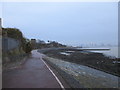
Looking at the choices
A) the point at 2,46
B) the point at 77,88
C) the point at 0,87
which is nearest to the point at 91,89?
the point at 77,88

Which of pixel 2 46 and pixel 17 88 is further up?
pixel 2 46

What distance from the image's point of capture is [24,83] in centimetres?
1173

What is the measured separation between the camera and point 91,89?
11.7 meters

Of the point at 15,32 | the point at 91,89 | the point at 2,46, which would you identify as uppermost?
the point at 15,32

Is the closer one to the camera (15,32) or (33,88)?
(33,88)

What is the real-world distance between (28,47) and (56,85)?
3405 cm

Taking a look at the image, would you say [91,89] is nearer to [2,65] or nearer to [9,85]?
[9,85]

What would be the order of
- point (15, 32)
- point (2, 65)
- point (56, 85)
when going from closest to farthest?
point (56, 85) → point (2, 65) → point (15, 32)

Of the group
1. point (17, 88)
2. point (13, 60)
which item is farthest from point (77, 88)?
point (13, 60)

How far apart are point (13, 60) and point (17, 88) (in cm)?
1197

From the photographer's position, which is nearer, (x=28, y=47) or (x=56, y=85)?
(x=56, y=85)

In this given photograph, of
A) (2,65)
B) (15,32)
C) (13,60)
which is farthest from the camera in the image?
(15,32)

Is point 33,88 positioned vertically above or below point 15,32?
below

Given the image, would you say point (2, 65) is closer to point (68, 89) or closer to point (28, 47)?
point (68, 89)
